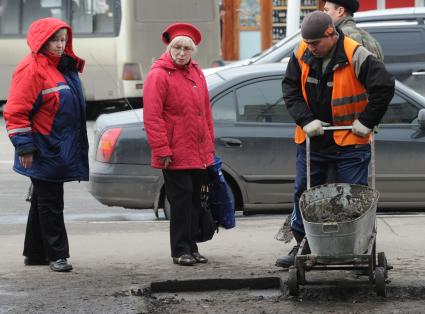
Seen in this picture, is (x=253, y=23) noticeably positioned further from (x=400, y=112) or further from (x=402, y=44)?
(x=400, y=112)

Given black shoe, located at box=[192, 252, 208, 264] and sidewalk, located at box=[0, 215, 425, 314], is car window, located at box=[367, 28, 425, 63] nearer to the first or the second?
sidewalk, located at box=[0, 215, 425, 314]

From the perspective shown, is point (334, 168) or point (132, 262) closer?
point (334, 168)

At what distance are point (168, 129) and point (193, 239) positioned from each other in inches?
31.3

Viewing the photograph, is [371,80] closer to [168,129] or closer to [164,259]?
[168,129]

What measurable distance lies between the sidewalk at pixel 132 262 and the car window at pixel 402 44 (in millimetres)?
5142

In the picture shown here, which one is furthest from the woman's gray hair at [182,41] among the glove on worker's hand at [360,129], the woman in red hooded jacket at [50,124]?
the glove on worker's hand at [360,129]

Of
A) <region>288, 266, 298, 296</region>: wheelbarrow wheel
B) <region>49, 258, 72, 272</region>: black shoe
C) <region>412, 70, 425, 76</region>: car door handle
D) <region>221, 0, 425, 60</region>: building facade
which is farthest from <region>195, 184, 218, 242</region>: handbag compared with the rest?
<region>221, 0, 425, 60</region>: building facade

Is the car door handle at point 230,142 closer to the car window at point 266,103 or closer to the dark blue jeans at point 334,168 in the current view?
the car window at point 266,103

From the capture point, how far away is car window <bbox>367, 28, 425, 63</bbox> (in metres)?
14.7

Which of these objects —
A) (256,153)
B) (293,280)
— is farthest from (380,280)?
(256,153)

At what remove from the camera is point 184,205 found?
7.90 m

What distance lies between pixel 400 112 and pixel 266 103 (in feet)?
3.89

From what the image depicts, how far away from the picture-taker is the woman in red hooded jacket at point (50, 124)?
750cm

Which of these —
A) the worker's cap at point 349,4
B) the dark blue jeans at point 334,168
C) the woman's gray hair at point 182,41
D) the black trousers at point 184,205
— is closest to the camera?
the dark blue jeans at point 334,168
